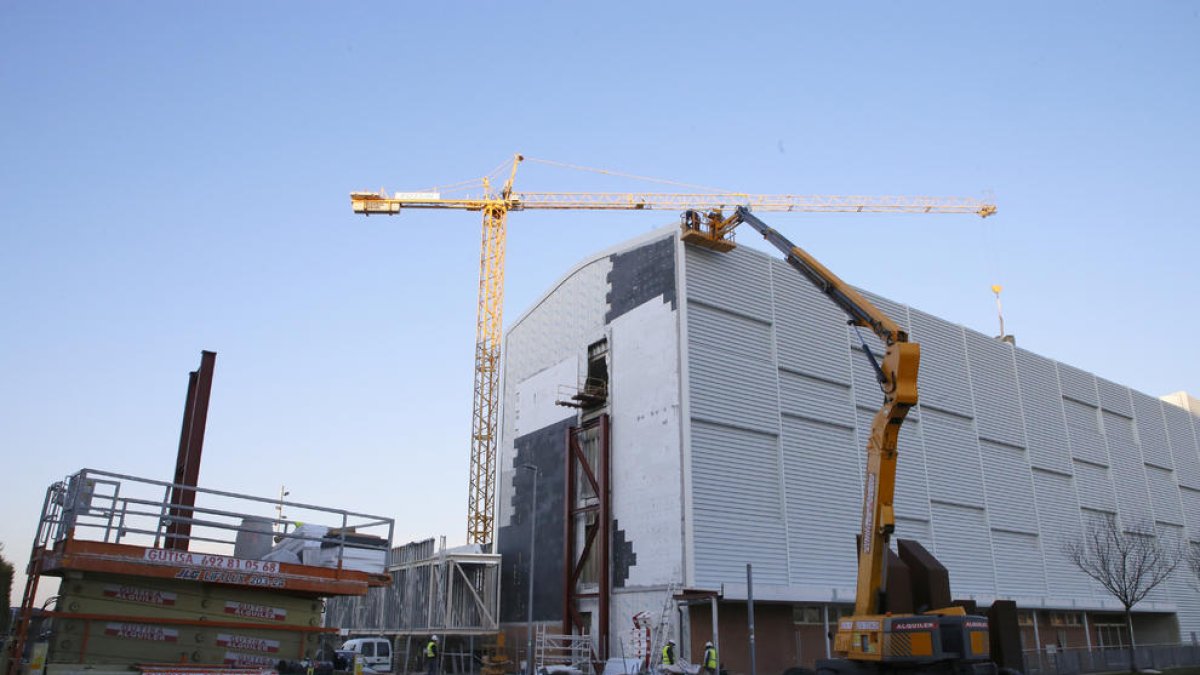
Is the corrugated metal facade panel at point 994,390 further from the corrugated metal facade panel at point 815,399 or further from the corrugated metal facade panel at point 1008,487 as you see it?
the corrugated metal facade panel at point 815,399

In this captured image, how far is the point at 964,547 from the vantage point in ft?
139

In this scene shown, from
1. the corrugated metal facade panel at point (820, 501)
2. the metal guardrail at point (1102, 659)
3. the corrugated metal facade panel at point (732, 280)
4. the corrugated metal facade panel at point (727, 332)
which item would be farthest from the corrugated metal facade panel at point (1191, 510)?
the corrugated metal facade panel at point (732, 280)

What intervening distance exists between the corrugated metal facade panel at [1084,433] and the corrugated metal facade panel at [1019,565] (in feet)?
28.0

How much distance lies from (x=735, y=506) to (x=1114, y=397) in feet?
119

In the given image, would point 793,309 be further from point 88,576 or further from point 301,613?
point 88,576

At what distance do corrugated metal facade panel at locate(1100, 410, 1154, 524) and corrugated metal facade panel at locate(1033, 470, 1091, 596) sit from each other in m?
6.24

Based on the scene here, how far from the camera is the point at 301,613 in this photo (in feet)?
50.8

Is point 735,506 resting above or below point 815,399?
below

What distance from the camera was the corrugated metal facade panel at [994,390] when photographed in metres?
46.8

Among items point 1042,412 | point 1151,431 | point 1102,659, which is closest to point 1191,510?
point 1151,431

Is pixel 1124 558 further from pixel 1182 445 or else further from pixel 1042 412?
pixel 1182 445

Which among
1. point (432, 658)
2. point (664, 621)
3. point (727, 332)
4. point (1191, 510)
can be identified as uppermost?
point (727, 332)

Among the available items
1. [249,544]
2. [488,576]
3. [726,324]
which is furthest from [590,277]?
[249,544]

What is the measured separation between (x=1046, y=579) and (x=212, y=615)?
4365 cm
